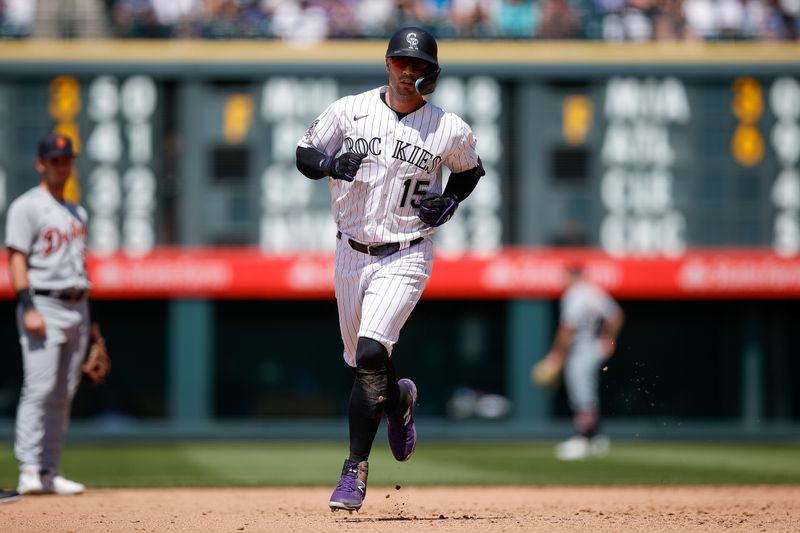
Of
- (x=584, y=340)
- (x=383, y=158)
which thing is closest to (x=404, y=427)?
(x=383, y=158)

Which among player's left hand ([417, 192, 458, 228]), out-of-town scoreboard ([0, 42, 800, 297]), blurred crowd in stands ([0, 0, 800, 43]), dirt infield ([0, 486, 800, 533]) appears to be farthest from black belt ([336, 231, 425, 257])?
blurred crowd in stands ([0, 0, 800, 43])

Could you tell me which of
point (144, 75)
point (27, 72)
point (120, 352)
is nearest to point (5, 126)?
point (27, 72)

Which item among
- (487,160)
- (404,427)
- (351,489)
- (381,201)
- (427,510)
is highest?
(487,160)

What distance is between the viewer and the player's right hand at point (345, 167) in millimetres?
6496

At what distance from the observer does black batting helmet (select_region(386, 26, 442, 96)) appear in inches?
257

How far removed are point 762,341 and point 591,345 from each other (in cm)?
510

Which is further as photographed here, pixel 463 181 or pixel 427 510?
pixel 427 510

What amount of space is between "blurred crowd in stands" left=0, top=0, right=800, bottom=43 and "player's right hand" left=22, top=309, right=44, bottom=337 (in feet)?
32.2

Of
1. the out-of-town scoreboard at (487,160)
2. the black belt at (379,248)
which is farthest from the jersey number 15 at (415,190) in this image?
the out-of-town scoreboard at (487,160)

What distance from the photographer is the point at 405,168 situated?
6.67 m

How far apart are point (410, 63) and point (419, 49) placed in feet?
0.26

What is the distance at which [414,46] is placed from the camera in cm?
653

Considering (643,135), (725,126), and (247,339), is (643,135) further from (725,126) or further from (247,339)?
(247,339)

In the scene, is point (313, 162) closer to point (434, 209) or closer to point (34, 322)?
point (434, 209)
